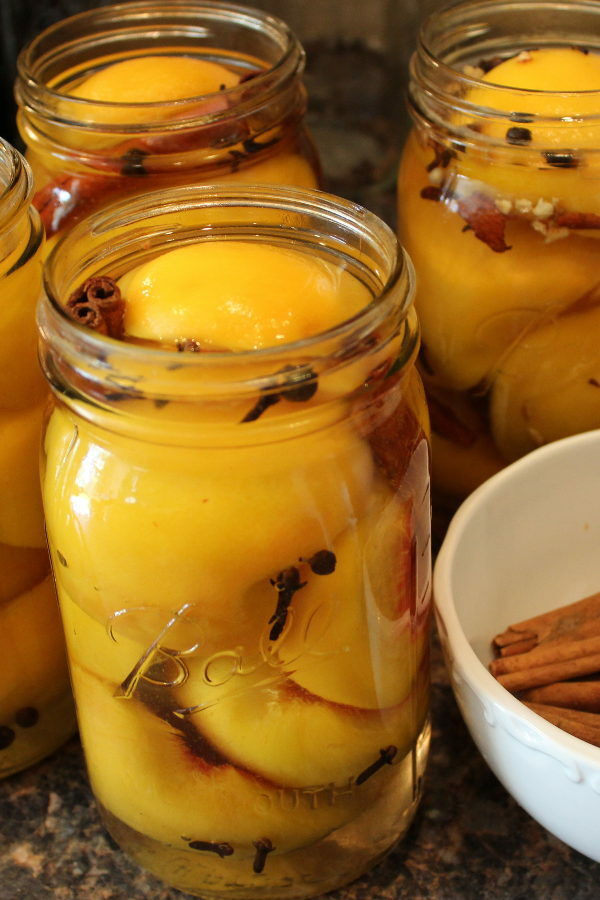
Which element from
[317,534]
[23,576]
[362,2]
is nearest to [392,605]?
[317,534]

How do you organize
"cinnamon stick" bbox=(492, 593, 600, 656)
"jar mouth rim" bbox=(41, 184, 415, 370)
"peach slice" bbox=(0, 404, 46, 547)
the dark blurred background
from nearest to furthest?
"jar mouth rim" bbox=(41, 184, 415, 370), "peach slice" bbox=(0, 404, 46, 547), "cinnamon stick" bbox=(492, 593, 600, 656), the dark blurred background

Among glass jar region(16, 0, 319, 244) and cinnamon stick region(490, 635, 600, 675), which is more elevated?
glass jar region(16, 0, 319, 244)

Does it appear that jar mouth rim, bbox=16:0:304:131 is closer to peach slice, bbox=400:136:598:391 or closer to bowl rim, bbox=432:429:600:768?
peach slice, bbox=400:136:598:391

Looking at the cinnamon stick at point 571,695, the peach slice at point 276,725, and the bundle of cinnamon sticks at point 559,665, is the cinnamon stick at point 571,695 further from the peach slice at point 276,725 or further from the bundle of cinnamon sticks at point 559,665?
the peach slice at point 276,725

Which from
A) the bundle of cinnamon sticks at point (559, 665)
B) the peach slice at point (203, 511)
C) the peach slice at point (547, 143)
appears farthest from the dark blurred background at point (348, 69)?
the peach slice at point (203, 511)

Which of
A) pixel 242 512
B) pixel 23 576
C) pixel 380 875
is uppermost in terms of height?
pixel 242 512

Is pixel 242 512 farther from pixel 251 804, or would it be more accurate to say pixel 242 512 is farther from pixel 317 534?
pixel 251 804

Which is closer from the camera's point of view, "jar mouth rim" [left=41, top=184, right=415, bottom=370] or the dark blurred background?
"jar mouth rim" [left=41, top=184, right=415, bottom=370]

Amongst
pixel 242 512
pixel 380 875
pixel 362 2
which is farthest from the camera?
pixel 362 2

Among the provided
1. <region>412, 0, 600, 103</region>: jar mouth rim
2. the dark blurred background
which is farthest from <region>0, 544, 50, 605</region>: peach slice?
the dark blurred background
